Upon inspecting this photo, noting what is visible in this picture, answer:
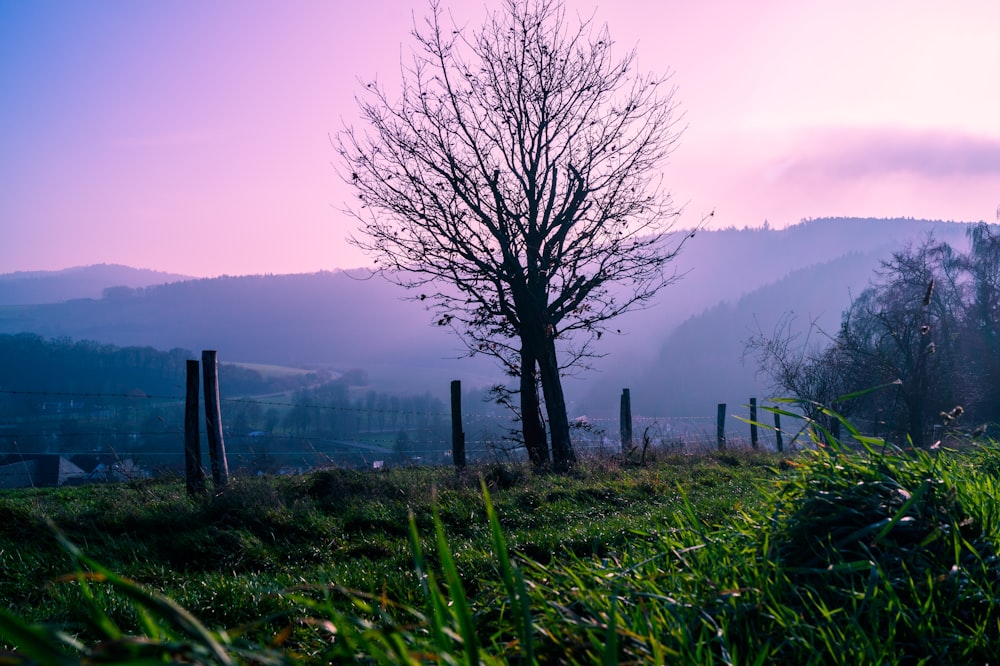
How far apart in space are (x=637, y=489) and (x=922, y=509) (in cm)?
686

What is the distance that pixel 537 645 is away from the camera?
8.26ft

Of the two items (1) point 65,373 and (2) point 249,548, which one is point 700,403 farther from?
(2) point 249,548

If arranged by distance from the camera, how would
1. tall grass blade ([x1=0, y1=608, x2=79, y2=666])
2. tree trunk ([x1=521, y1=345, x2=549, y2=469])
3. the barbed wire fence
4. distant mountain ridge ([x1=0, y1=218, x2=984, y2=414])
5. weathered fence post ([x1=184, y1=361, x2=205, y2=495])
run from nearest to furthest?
tall grass blade ([x1=0, y1=608, x2=79, y2=666]) < weathered fence post ([x1=184, y1=361, x2=205, y2=495]) < the barbed wire fence < tree trunk ([x1=521, y1=345, x2=549, y2=469]) < distant mountain ridge ([x1=0, y1=218, x2=984, y2=414])

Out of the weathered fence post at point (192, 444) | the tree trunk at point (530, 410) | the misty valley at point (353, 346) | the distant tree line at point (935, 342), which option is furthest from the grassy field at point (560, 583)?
the distant tree line at point (935, 342)

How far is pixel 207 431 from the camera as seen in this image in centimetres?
1034

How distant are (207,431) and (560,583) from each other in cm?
848

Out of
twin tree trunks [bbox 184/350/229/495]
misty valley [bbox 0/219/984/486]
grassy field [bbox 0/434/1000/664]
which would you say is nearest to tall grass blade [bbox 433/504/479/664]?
grassy field [bbox 0/434/1000/664]

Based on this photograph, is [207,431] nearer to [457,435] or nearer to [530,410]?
[457,435]

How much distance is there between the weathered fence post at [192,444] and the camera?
9.67 m

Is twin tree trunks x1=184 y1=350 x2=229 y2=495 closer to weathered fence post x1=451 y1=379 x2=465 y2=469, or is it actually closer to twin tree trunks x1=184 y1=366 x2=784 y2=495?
twin tree trunks x1=184 y1=366 x2=784 y2=495

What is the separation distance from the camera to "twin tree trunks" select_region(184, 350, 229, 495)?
9.70 meters

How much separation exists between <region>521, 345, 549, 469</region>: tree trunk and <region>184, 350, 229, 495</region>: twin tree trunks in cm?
737

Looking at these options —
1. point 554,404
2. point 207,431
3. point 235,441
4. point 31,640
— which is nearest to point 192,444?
point 207,431

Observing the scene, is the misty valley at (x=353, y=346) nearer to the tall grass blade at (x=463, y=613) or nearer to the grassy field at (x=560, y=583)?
the grassy field at (x=560, y=583)
